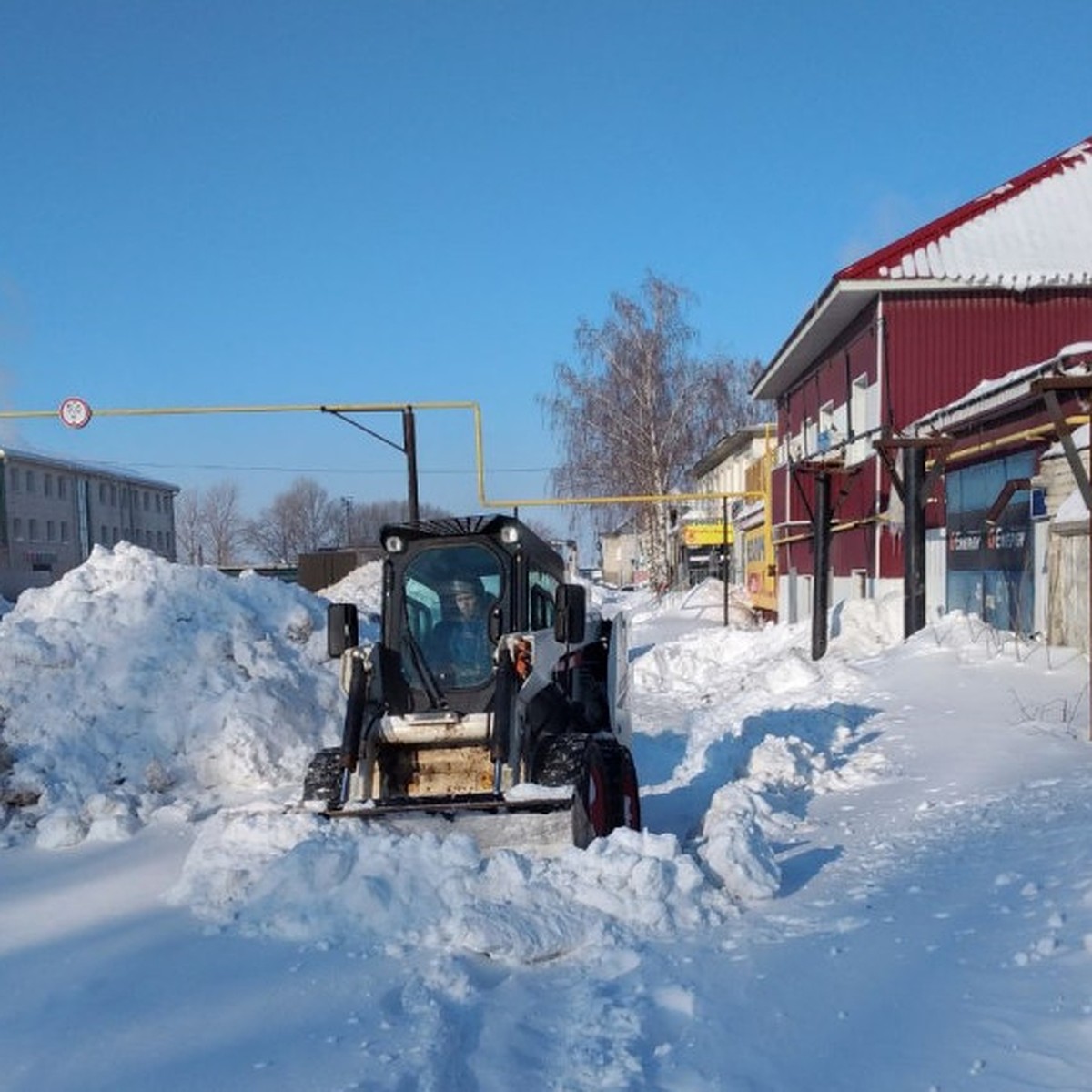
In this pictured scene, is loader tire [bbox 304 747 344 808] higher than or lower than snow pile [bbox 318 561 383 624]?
higher

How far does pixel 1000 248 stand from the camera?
780 inches

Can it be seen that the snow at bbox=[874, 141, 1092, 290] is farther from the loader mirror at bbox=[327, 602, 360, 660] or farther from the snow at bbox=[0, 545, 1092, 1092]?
the loader mirror at bbox=[327, 602, 360, 660]

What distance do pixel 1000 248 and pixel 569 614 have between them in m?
15.3

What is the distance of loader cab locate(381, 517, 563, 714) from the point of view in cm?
770

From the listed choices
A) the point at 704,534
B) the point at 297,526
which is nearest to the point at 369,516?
the point at 297,526

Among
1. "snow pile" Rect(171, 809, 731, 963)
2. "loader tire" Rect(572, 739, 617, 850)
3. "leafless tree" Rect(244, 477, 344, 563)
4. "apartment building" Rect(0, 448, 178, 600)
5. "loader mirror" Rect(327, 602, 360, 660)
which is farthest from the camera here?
"leafless tree" Rect(244, 477, 344, 563)

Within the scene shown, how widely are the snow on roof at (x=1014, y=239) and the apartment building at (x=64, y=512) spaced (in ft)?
149

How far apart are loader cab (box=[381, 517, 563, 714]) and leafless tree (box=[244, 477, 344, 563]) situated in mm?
96020

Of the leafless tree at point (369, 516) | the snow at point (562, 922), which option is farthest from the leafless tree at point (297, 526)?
the snow at point (562, 922)

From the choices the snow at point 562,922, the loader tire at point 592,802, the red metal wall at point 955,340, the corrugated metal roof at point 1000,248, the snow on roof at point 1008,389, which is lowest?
the snow at point 562,922

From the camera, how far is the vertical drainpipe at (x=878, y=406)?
1909 cm

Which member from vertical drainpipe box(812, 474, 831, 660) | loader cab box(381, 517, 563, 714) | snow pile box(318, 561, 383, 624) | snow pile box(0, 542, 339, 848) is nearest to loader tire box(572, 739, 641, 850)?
loader cab box(381, 517, 563, 714)

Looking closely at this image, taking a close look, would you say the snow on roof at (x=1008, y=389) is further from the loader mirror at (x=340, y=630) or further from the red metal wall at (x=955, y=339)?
the loader mirror at (x=340, y=630)

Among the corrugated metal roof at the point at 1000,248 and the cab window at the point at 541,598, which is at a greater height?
the corrugated metal roof at the point at 1000,248
